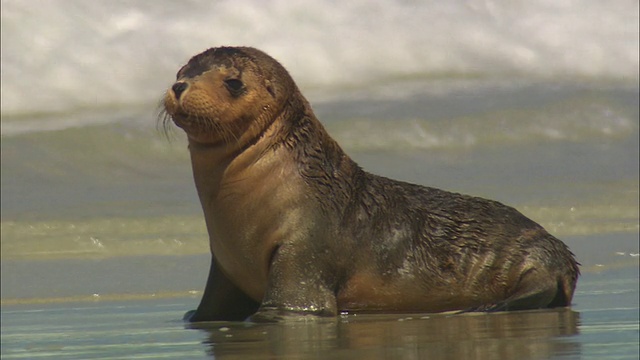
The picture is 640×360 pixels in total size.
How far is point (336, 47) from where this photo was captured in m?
18.0

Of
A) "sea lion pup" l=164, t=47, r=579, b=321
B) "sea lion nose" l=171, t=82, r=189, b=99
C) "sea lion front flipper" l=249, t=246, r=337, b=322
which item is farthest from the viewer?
"sea lion pup" l=164, t=47, r=579, b=321

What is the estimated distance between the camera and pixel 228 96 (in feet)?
24.6

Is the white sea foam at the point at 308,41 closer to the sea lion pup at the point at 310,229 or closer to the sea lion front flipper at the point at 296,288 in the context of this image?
the sea lion pup at the point at 310,229

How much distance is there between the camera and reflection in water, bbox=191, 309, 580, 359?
522 centimetres

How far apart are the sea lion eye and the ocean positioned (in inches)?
42.9

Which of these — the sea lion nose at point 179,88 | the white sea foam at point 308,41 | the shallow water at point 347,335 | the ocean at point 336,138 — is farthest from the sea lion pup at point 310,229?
the white sea foam at point 308,41

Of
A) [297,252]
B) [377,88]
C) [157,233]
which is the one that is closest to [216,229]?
[297,252]

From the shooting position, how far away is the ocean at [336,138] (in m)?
6.45

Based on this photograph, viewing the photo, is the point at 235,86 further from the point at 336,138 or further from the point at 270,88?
the point at 336,138

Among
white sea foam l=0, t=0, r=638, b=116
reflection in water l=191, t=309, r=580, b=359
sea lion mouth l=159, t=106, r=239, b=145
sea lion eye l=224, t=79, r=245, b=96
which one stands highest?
white sea foam l=0, t=0, r=638, b=116

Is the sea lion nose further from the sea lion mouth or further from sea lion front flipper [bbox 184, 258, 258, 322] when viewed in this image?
sea lion front flipper [bbox 184, 258, 258, 322]

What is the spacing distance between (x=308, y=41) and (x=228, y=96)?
33.5 feet

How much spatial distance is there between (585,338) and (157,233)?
6302 mm

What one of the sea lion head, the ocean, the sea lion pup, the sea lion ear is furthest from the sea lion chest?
the ocean
